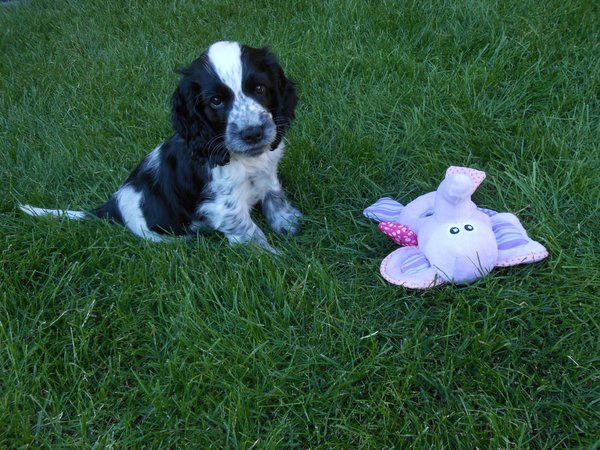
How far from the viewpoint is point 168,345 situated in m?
2.11

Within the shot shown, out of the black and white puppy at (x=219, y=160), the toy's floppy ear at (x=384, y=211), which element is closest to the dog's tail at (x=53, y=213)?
the black and white puppy at (x=219, y=160)

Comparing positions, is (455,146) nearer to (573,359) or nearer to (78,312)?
(573,359)

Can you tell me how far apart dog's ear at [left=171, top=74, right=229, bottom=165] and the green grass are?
0.43 meters

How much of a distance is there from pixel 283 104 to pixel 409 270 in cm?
102

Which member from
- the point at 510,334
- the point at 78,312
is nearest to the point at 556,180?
the point at 510,334

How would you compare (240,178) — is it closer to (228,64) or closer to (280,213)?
(280,213)

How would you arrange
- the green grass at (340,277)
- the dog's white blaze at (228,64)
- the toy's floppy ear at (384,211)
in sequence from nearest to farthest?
the green grass at (340,277)
the dog's white blaze at (228,64)
the toy's floppy ear at (384,211)

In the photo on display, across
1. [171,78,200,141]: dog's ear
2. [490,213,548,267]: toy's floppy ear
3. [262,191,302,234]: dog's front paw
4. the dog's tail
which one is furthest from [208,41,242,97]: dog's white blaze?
[490,213,548,267]: toy's floppy ear

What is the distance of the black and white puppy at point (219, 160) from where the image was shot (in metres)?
2.37

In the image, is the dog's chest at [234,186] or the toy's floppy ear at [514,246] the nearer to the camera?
the toy's floppy ear at [514,246]

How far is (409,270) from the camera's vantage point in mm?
2180

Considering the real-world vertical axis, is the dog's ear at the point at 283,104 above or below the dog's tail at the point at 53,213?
above

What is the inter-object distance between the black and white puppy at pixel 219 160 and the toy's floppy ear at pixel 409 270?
629 mm

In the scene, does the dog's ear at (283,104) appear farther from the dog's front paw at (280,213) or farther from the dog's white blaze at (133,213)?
the dog's white blaze at (133,213)
